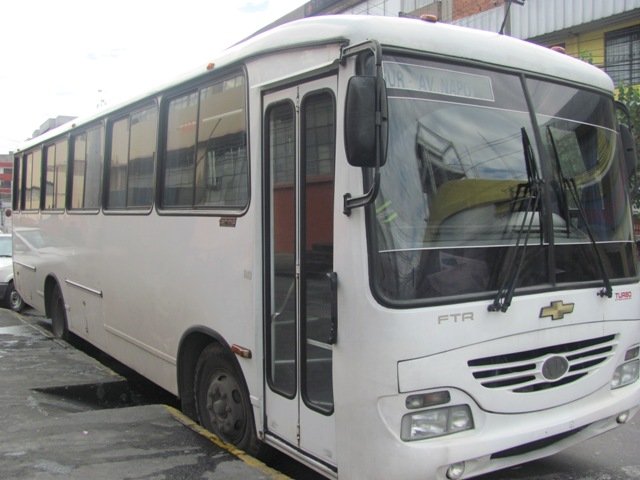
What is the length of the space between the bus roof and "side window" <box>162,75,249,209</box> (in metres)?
0.34

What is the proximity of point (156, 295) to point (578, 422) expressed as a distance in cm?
350

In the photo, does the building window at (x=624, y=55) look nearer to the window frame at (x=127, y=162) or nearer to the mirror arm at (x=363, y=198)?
the window frame at (x=127, y=162)

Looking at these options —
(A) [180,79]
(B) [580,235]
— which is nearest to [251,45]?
(A) [180,79]

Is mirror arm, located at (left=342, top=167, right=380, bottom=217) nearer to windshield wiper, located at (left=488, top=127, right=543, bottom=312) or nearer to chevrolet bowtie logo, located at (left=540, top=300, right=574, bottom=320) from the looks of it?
windshield wiper, located at (left=488, top=127, right=543, bottom=312)

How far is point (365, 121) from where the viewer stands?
2.86 m

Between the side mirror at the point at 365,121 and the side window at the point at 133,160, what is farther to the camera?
the side window at the point at 133,160

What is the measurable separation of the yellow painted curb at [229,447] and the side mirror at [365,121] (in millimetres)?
2033

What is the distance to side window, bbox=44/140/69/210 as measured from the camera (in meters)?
8.09

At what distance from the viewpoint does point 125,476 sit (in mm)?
3686

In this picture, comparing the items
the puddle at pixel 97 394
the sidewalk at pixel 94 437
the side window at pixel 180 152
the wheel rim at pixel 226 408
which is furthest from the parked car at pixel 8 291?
the wheel rim at pixel 226 408

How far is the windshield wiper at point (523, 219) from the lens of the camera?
10.5 feet

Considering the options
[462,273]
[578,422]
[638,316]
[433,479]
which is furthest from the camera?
[638,316]

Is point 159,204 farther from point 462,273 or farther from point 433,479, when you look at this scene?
point 433,479

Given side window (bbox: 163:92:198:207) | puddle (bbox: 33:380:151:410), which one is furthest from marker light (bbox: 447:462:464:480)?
puddle (bbox: 33:380:151:410)
